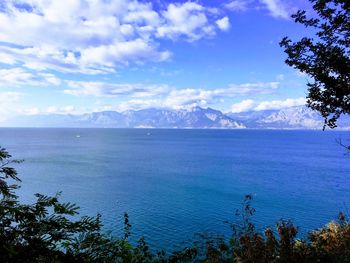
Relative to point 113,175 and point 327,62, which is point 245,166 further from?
point 327,62

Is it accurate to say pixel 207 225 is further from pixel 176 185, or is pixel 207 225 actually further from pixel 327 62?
pixel 327 62

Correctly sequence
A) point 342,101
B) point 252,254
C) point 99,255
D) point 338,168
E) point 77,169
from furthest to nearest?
1. point 338,168
2. point 77,169
3. point 342,101
4. point 252,254
5. point 99,255

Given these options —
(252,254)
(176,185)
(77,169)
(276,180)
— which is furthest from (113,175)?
(252,254)

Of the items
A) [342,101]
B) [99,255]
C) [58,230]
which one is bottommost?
[99,255]

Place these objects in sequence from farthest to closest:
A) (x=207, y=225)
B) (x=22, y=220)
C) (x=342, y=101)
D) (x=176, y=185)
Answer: (x=176, y=185)
(x=207, y=225)
(x=342, y=101)
(x=22, y=220)

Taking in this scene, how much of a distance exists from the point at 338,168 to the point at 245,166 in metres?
25.6

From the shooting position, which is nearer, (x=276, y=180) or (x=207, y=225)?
(x=207, y=225)

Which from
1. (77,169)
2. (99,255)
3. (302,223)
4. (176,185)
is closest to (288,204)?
(302,223)

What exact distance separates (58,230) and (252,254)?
20.5 ft

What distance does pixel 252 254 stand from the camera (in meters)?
9.50

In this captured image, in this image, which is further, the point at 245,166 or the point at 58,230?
the point at 245,166

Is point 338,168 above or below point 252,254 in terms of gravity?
below

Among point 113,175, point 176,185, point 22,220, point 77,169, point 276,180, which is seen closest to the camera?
point 22,220

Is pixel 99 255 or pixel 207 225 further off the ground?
pixel 99 255
